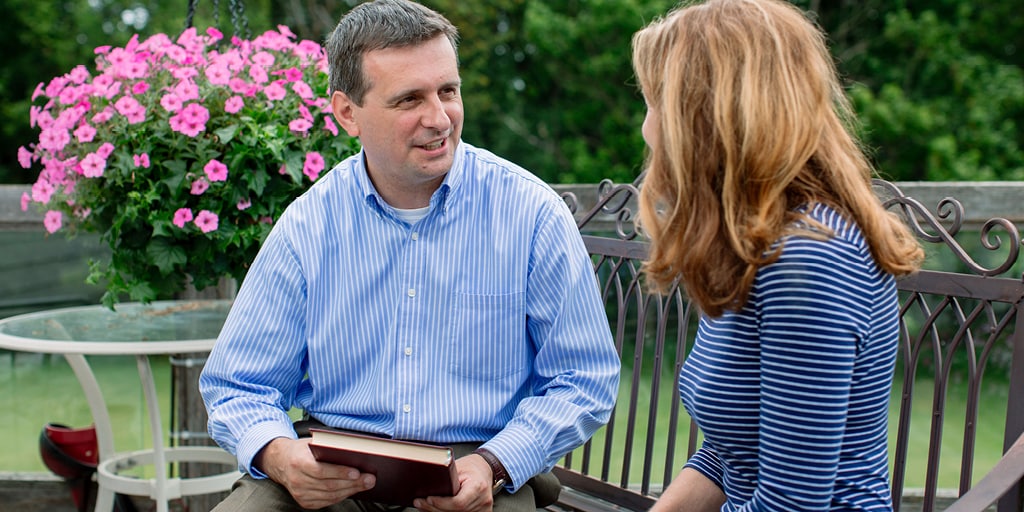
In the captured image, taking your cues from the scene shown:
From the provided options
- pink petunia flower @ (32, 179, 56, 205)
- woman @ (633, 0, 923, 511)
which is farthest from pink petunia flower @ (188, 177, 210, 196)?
woman @ (633, 0, 923, 511)

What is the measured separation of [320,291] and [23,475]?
200 centimetres

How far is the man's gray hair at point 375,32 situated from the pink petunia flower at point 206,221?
0.62m

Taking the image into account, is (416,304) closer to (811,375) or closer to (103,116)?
(811,375)

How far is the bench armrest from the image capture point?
1.43m

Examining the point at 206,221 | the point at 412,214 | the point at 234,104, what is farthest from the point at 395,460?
the point at 234,104

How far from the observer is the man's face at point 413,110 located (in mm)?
1954

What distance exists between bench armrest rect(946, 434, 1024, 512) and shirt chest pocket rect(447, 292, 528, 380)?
842mm

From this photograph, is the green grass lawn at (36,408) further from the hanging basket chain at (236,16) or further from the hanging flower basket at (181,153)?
the hanging basket chain at (236,16)

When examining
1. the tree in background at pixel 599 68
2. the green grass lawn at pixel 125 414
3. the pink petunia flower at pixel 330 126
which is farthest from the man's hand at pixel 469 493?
the tree in background at pixel 599 68

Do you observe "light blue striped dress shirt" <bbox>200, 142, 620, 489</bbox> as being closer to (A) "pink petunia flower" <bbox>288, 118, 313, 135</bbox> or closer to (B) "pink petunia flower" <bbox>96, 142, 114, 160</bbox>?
(A) "pink petunia flower" <bbox>288, 118, 313, 135</bbox>

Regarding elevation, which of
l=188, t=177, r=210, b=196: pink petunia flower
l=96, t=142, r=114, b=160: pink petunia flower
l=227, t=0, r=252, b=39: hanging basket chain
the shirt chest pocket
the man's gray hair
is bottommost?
the shirt chest pocket

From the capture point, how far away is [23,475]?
11.1 feet

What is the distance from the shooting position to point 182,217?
2.45 meters

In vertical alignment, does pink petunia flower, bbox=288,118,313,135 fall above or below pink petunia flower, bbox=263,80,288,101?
below
